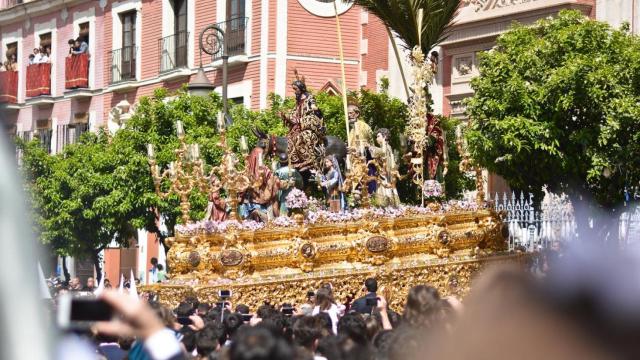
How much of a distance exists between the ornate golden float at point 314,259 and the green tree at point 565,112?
9.81 ft

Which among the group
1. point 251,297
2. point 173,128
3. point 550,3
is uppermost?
point 550,3

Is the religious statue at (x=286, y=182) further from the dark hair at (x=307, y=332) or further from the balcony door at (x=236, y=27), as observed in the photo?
the balcony door at (x=236, y=27)

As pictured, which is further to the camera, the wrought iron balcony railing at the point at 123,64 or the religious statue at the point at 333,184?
the wrought iron balcony railing at the point at 123,64

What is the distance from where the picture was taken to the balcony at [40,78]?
1448 inches

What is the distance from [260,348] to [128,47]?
104ft

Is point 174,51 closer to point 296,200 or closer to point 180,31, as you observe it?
point 180,31

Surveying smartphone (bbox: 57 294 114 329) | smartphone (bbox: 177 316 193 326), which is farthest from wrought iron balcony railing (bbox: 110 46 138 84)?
smartphone (bbox: 57 294 114 329)

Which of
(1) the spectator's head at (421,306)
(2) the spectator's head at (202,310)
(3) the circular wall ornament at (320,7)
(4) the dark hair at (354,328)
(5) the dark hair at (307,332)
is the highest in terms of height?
(3) the circular wall ornament at (320,7)

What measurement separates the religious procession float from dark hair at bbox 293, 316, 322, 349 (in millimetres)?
8252

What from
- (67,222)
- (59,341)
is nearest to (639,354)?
(59,341)

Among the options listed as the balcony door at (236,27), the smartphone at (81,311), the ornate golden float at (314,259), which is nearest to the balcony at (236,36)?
the balcony door at (236,27)

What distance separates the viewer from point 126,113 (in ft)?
108

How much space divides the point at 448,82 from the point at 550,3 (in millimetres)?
3719

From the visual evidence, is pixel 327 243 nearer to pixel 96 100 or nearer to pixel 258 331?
pixel 258 331
